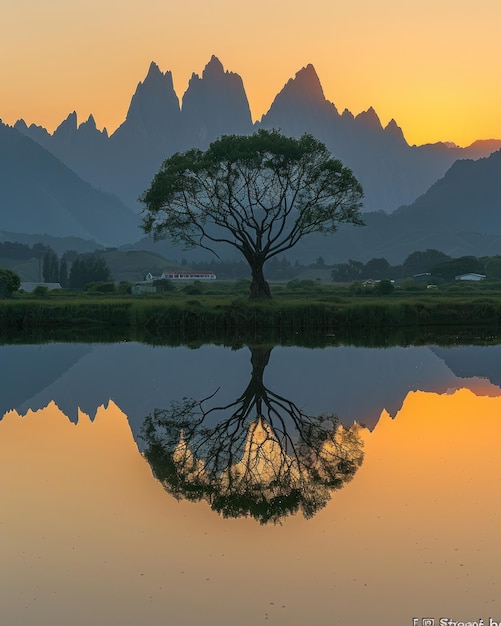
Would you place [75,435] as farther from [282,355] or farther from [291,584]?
[282,355]

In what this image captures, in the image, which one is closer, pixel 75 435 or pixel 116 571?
pixel 116 571

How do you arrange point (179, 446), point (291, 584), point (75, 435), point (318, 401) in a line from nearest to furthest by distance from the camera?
1. point (291, 584)
2. point (179, 446)
3. point (75, 435)
4. point (318, 401)

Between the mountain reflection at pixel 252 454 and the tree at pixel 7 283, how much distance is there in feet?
212

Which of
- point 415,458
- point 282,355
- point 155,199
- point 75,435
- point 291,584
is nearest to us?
point 291,584

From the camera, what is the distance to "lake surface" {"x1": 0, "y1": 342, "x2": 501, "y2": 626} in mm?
10453

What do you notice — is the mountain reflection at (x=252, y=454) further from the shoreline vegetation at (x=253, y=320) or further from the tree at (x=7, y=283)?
the tree at (x=7, y=283)

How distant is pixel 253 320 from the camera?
56.2 meters

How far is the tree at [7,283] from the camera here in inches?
3383

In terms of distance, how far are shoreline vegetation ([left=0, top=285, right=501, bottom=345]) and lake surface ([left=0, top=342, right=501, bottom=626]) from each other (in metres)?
22.6

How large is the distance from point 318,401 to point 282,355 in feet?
43.0

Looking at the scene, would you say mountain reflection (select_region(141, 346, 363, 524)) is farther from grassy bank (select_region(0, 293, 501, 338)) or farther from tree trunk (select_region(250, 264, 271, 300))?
tree trunk (select_region(250, 264, 271, 300))

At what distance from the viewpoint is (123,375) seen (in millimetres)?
32250

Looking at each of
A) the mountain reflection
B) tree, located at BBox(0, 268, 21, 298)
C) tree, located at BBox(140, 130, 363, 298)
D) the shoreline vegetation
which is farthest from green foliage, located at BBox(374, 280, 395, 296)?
Answer: the mountain reflection

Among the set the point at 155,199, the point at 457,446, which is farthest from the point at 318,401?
the point at 155,199
